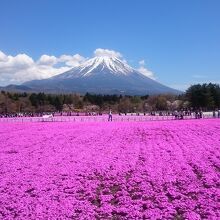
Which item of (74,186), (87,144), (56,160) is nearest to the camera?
(74,186)

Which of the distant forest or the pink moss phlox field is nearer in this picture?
the pink moss phlox field

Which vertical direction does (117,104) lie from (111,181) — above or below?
above

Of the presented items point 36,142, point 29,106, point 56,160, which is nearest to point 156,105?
point 29,106

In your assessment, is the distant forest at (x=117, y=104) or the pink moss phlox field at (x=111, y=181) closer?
the pink moss phlox field at (x=111, y=181)

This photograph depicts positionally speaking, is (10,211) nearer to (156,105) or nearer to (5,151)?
(5,151)

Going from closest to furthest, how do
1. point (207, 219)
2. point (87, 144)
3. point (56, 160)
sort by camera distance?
point (207, 219) < point (56, 160) < point (87, 144)

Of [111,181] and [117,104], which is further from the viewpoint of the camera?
[117,104]

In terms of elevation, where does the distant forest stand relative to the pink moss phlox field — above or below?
above

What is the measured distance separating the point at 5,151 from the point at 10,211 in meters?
13.0

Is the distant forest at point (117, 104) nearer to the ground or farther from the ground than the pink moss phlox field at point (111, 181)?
farther from the ground

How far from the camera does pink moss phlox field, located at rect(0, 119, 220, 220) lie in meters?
13.1

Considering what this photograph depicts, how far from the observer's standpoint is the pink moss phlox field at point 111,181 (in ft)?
43.1

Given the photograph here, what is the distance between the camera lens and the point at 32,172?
1877 centimetres

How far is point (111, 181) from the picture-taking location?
16891mm
